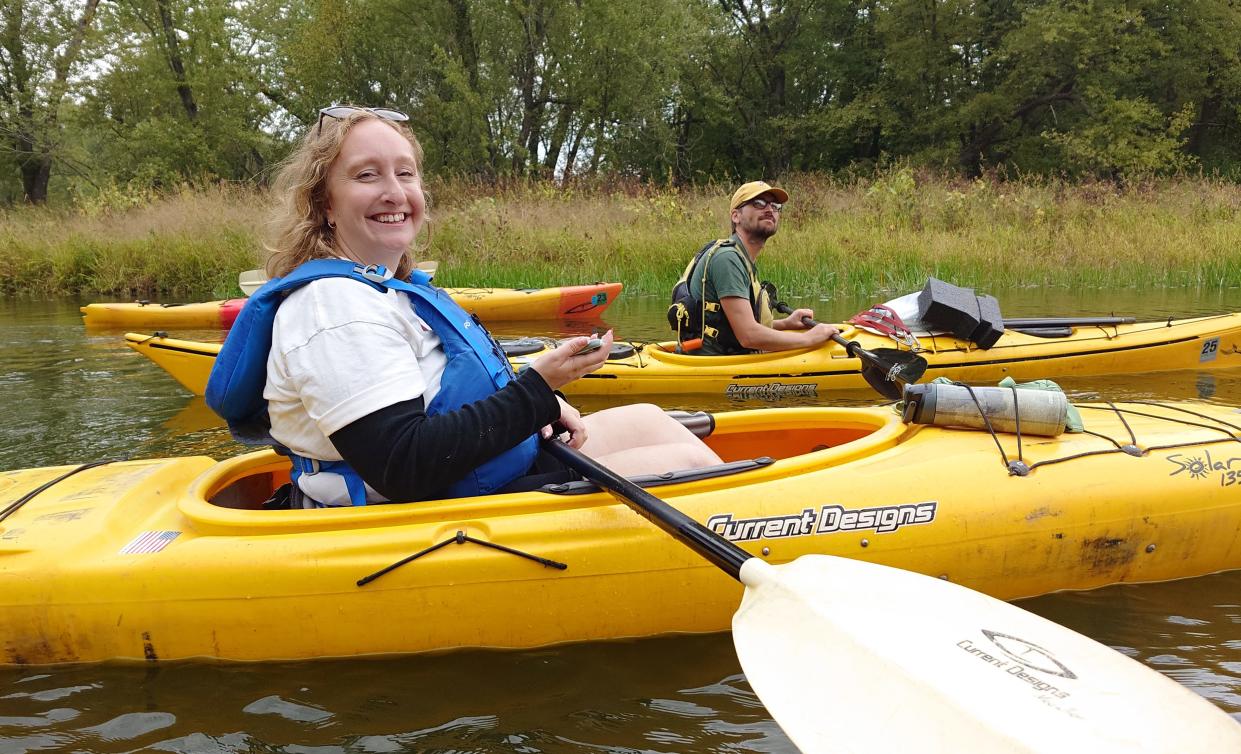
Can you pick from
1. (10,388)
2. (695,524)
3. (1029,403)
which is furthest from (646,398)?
(10,388)

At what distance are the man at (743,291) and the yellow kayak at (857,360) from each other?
0.13 metres

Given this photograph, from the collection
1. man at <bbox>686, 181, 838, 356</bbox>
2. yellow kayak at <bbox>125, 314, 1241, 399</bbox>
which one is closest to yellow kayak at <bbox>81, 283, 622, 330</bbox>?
yellow kayak at <bbox>125, 314, 1241, 399</bbox>

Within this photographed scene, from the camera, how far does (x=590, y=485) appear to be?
240 cm

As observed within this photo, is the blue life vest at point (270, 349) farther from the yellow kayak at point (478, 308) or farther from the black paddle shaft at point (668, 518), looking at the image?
the yellow kayak at point (478, 308)

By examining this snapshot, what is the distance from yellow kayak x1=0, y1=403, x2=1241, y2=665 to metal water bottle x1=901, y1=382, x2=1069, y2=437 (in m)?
0.06

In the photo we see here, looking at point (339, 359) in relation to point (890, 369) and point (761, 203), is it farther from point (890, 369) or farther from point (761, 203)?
point (761, 203)

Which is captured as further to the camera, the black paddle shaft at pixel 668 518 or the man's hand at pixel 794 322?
the man's hand at pixel 794 322

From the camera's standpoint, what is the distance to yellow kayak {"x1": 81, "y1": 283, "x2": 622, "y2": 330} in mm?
8305

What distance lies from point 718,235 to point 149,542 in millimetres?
8973

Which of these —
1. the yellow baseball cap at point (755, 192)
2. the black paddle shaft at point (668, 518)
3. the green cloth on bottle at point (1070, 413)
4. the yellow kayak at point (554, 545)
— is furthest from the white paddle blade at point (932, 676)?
the yellow baseball cap at point (755, 192)

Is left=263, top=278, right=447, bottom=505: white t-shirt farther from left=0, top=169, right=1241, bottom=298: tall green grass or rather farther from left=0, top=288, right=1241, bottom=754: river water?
left=0, top=169, right=1241, bottom=298: tall green grass

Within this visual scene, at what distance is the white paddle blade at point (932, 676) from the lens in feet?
4.99

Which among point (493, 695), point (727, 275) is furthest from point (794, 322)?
point (493, 695)

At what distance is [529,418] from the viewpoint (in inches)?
76.5
